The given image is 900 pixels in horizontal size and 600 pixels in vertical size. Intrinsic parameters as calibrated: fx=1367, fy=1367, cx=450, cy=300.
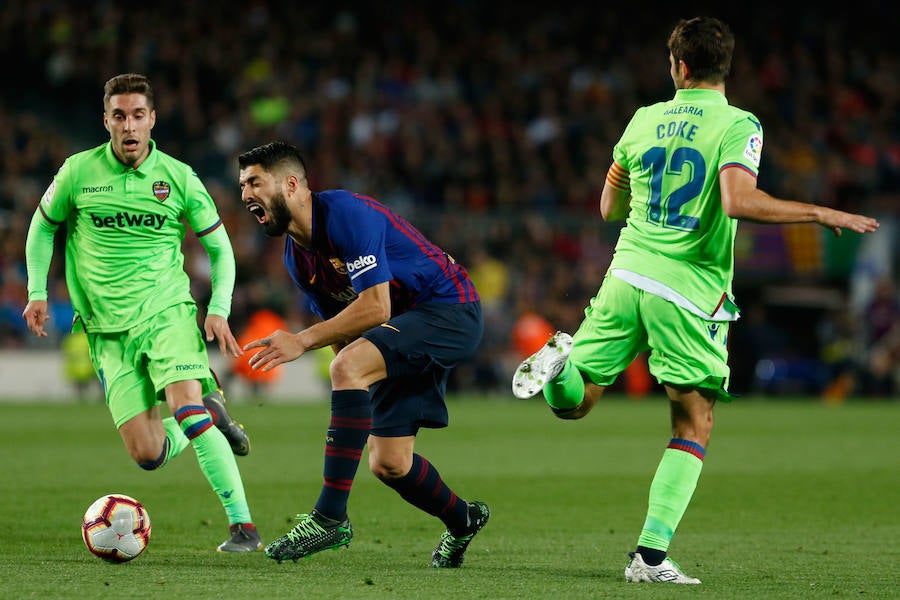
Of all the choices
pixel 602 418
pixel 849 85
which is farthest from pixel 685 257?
pixel 849 85

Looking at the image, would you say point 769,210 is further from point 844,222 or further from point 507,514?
point 507,514

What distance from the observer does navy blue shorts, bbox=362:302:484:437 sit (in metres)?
5.82

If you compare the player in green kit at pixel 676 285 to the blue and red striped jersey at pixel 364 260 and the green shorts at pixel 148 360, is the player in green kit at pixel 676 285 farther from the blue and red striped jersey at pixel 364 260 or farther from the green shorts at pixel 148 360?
the green shorts at pixel 148 360

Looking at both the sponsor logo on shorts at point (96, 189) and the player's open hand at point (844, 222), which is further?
the sponsor logo on shorts at point (96, 189)

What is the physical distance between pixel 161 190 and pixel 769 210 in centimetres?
315

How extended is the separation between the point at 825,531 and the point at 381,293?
345 centimetres

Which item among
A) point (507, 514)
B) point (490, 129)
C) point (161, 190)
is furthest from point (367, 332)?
point (490, 129)

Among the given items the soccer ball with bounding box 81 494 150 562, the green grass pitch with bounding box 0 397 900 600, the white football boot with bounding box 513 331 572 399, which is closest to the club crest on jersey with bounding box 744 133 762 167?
the white football boot with bounding box 513 331 572 399

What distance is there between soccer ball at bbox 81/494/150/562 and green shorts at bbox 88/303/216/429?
688 mm

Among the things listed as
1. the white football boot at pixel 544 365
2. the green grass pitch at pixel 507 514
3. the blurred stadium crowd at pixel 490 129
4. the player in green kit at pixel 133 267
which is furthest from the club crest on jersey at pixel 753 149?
the blurred stadium crowd at pixel 490 129

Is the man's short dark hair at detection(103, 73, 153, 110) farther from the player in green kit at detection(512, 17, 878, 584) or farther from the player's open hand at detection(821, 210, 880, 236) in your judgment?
the player's open hand at detection(821, 210, 880, 236)

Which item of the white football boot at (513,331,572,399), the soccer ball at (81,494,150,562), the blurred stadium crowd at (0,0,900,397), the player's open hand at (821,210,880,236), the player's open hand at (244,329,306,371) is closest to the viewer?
the player's open hand at (821,210,880,236)

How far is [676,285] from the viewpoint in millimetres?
5617

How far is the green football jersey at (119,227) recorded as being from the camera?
6.82 metres
